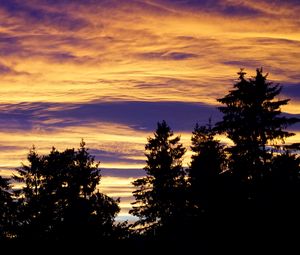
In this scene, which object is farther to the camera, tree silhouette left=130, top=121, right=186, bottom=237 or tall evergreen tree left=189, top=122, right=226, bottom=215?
tree silhouette left=130, top=121, right=186, bottom=237

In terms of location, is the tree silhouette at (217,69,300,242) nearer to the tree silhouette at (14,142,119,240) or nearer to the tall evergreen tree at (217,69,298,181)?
the tall evergreen tree at (217,69,298,181)

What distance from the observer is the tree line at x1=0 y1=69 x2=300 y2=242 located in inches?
1294

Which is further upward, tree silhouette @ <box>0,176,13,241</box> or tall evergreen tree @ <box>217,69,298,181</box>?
tall evergreen tree @ <box>217,69,298,181</box>

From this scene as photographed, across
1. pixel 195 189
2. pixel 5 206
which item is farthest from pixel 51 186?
pixel 195 189

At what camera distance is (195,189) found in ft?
132

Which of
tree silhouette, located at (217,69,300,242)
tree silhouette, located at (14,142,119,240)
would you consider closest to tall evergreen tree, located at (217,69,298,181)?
tree silhouette, located at (217,69,300,242)

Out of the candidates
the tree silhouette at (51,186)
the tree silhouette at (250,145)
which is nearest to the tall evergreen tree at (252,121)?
the tree silhouette at (250,145)

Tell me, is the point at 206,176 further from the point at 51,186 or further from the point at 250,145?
the point at 51,186

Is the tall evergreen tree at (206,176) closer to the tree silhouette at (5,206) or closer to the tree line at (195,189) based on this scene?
the tree line at (195,189)

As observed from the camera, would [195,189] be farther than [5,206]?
No

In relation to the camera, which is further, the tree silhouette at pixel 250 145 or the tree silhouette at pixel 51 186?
the tree silhouette at pixel 51 186

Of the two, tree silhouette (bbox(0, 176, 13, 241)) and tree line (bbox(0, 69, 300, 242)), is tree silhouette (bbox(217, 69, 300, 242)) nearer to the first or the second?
tree line (bbox(0, 69, 300, 242))

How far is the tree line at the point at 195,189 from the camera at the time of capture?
32.9 metres

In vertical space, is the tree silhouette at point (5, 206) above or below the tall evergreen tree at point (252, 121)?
below
